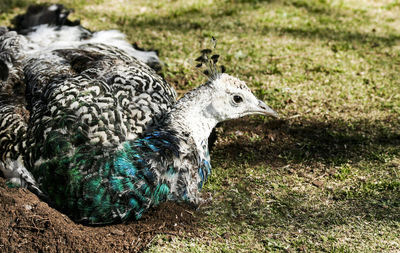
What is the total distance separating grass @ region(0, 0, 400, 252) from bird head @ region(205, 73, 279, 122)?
313mm

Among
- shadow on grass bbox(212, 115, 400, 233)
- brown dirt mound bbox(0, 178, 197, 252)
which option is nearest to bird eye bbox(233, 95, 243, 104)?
shadow on grass bbox(212, 115, 400, 233)

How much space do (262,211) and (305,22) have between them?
13.7 ft

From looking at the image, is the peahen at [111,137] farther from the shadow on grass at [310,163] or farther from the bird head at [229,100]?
the shadow on grass at [310,163]

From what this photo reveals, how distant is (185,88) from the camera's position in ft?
15.9

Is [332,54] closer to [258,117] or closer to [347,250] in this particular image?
[258,117]

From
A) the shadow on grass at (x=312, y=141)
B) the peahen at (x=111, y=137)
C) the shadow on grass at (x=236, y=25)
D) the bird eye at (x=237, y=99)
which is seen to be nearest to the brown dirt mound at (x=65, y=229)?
the peahen at (x=111, y=137)

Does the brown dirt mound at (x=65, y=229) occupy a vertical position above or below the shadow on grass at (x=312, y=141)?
above

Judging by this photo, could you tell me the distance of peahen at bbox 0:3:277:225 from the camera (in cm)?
285

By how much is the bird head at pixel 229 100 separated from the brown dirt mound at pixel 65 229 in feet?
2.66

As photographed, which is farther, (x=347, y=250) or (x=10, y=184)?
(x=10, y=184)

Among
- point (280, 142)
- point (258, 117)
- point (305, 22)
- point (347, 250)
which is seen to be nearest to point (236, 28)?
point (305, 22)

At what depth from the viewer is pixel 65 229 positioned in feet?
8.97

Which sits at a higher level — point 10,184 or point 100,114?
point 100,114

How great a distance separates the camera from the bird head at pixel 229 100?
335cm
